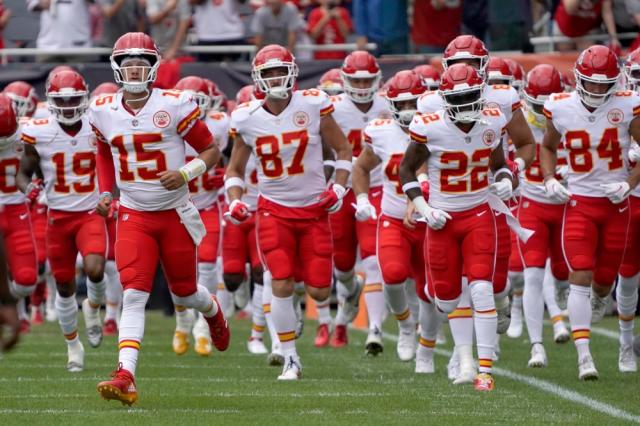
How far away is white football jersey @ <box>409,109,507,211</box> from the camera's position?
8383 mm

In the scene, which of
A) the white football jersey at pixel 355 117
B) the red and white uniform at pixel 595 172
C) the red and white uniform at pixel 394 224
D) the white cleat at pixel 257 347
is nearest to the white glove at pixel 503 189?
the red and white uniform at pixel 595 172

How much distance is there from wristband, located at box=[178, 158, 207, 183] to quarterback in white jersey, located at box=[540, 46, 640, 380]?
224cm

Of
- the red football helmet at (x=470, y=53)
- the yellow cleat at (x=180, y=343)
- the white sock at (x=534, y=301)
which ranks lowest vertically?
the yellow cleat at (x=180, y=343)

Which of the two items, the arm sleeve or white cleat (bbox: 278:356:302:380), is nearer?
the arm sleeve

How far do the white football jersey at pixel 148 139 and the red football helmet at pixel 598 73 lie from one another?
2.36 meters

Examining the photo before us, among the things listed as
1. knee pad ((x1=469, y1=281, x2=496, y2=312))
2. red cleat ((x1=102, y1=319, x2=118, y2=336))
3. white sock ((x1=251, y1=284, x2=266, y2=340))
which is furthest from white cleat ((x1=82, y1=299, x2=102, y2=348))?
knee pad ((x1=469, y1=281, x2=496, y2=312))

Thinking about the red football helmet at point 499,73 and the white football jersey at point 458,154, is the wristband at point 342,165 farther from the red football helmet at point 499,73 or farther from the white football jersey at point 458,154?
the red football helmet at point 499,73

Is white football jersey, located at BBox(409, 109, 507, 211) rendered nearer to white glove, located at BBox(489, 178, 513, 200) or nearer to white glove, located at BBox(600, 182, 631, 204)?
white glove, located at BBox(489, 178, 513, 200)

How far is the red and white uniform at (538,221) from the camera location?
10.2 m

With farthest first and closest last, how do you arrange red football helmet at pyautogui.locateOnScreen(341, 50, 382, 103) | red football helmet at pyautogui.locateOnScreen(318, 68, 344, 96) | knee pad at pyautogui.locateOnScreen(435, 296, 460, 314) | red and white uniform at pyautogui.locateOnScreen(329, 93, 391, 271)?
red football helmet at pyautogui.locateOnScreen(318, 68, 344, 96) → red football helmet at pyautogui.locateOnScreen(341, 50, 382, 103) → red and white uniform at pyautogui.locateOnScreen(329, 93, 391, 271) → knee pad at pyautogui.locateOnScreen(435, 296, 460, 314)

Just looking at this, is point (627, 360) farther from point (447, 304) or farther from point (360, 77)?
point (360, 77)

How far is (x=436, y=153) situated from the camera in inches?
332

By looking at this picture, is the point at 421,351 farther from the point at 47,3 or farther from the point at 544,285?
the point at 47,3

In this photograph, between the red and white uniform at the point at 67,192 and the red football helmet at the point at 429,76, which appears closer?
the red and white uniform at the point at 67,192
